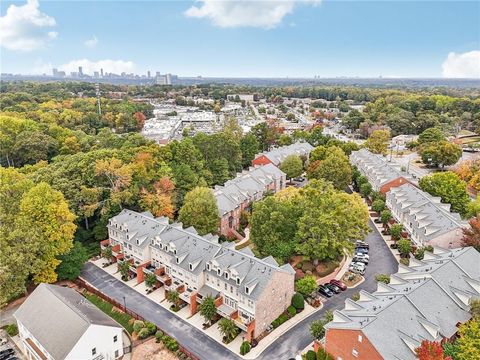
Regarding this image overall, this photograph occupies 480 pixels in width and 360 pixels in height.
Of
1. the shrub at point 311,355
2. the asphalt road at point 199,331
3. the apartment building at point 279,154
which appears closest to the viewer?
the shrub at point 311,355

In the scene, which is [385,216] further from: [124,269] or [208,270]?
[124,269]

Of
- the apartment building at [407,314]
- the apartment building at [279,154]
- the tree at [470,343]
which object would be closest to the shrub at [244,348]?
the apartment building at [407,314]

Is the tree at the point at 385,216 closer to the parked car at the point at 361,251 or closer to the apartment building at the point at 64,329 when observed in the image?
the parked car at the point at 361,251

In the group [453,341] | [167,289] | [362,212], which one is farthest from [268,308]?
[362,212]

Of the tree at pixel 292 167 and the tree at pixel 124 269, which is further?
the tree at pixel 292 167

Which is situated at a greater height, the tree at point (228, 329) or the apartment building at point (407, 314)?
the apartment building at point (407, 314)

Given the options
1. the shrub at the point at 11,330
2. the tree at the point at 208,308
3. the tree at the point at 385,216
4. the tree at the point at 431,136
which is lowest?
the shrub at the point at 11,330

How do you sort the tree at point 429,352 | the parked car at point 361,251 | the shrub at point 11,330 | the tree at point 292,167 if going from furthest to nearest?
the tree at point 292,167
the parked car at point 361,251
the shrub at point 11,330
the tree at point 429,352

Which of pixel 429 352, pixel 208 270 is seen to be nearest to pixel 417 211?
pixel 429 352
